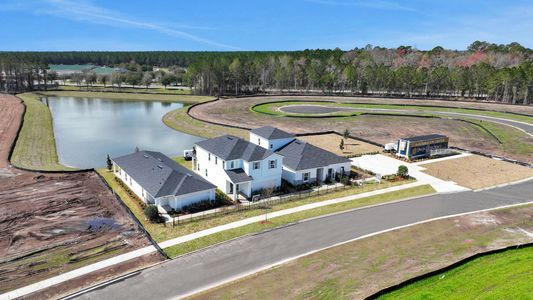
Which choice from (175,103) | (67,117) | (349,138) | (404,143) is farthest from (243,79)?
(404,143)

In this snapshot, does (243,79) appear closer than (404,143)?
No

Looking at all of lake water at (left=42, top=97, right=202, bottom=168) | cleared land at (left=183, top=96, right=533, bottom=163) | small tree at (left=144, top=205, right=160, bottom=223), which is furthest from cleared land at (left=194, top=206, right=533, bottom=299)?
lake water at (left=42, top=97, right=202, bottom=168)

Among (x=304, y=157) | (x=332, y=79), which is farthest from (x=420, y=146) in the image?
(x=332, y=79)

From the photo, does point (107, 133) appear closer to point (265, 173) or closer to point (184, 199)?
point (184, 199)

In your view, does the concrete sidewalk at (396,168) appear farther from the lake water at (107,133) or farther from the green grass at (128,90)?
the green grass at (128,90)

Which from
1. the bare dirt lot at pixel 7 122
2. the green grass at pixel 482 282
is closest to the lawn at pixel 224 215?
the green grass at pixel 482 282

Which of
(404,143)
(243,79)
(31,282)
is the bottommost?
(31,282)

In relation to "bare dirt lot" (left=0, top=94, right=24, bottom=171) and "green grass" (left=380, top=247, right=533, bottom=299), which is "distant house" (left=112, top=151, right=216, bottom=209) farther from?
"green grass" (left=380, top=247, right=533, bottom=299)

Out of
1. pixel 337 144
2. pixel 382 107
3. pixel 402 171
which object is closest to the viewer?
pixel 402 171

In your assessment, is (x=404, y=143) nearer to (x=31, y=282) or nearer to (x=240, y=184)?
(x=240, y=184)
